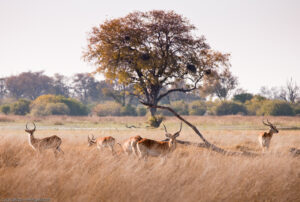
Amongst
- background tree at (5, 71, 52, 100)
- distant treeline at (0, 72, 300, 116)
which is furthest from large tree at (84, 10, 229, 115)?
background tree at (5, 71, 52, 100)

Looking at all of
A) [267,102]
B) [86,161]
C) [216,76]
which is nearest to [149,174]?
[86,161]

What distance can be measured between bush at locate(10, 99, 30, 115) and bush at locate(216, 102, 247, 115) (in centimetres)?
3068

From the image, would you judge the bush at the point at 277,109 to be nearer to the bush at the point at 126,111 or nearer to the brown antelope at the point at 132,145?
the bush at the point at 126,111

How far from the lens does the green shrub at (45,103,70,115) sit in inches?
2104

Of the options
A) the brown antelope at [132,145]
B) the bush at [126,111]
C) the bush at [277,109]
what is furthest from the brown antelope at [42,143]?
the bush at [126,111]

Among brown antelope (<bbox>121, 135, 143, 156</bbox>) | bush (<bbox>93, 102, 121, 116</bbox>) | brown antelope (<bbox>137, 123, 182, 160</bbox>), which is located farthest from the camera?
bush (<bbox>93, 102, 121, 116</bbox>)

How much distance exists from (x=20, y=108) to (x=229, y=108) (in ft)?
109

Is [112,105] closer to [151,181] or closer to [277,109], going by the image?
[277,109]

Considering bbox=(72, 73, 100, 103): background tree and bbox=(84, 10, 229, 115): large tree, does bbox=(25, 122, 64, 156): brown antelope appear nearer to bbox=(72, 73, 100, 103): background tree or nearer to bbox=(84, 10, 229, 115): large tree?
bbox=(84, 10, 229, 115): large tree

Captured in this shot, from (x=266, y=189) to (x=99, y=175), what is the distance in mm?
3556

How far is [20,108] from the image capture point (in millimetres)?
55406

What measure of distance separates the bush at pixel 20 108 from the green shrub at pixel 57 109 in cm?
430

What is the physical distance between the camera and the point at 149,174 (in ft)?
24.9

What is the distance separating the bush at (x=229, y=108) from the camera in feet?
184
